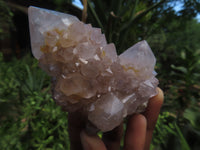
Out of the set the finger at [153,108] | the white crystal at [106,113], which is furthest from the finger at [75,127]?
the finger at [153,108]

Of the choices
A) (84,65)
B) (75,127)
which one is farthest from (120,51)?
(75,127)

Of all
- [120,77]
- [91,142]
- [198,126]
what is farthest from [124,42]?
[198,126]

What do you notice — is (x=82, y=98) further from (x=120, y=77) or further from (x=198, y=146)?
(x=198, y=146)

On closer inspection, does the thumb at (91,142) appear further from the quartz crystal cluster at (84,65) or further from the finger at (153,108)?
the finger at (153,108)

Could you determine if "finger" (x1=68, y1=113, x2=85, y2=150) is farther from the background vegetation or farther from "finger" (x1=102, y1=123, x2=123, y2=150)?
the background vegetation

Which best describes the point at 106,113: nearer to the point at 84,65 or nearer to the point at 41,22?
the point at 84,65
